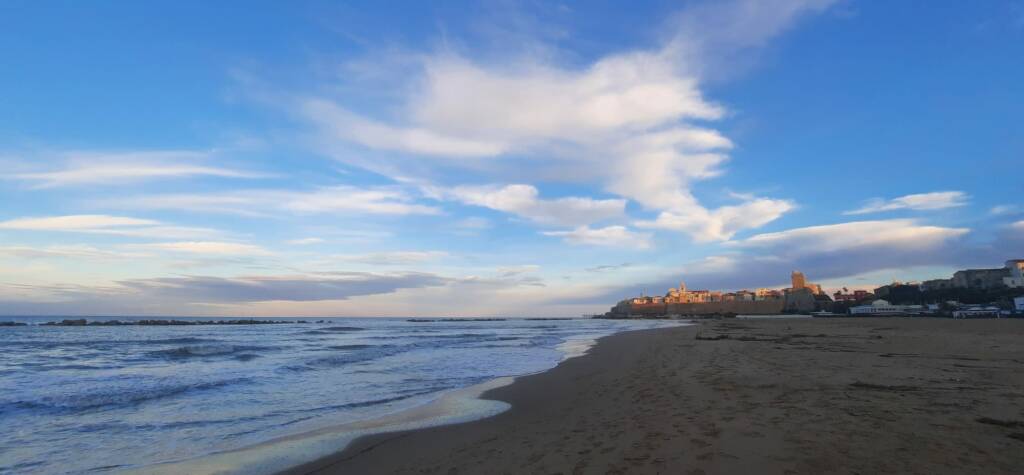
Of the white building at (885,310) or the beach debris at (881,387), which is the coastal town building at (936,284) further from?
the beach debris at (881,387)

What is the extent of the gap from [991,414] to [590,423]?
5.43 meters

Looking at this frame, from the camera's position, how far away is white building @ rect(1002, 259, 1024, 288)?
9619 centimetres

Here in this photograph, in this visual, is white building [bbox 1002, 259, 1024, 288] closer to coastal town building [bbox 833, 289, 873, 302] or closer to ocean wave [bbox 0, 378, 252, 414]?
coastal town building [bbox 833, 289, 873, 302]

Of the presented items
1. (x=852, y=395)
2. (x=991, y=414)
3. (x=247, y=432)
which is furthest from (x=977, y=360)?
(x=247, y=432)

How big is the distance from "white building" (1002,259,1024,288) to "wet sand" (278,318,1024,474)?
395 ft

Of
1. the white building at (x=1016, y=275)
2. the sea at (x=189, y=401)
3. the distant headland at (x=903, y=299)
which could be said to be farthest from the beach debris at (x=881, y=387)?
the white building at (x=1016, y=275)

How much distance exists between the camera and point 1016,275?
323ft

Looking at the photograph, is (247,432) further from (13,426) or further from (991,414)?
(991,414)

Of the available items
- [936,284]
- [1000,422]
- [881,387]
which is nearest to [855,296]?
[936,284]

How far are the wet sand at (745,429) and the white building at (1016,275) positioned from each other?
120m

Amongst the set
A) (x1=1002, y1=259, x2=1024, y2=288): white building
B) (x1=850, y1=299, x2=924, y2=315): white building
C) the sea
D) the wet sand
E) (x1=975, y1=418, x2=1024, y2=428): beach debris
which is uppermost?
(x1=1002, y1=259, x2=1024, y2=288): white building

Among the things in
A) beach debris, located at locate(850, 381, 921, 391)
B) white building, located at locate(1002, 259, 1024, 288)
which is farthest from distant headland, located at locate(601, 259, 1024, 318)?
beach debris, located at locate(850, 381, 921, 391)

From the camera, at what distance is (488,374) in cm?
1672

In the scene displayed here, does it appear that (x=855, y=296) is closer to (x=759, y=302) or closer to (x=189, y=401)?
(x=759, y=302)
